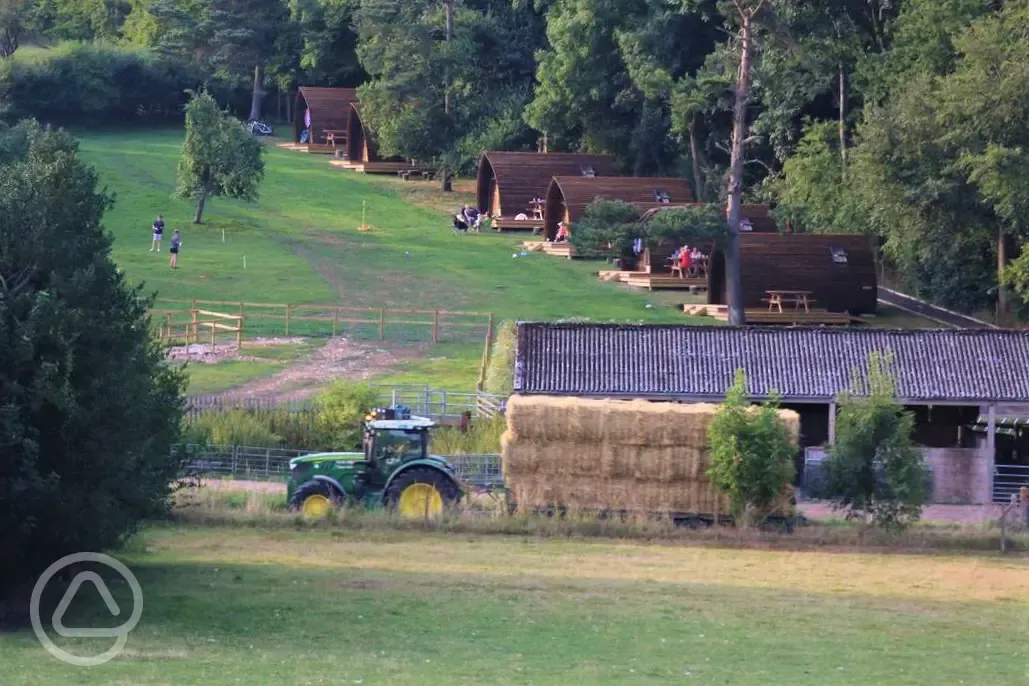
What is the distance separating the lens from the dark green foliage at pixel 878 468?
26375 mm

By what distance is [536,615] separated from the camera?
19.2 metres

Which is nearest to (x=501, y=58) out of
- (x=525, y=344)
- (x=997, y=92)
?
(x=997, y=92)

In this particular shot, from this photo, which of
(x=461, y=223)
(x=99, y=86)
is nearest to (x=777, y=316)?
(x=461, y=223)

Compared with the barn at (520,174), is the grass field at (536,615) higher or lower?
lower

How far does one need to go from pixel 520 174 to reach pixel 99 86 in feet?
95.5

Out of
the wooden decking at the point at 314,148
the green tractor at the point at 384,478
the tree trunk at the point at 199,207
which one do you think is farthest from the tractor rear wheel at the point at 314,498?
the wooden decking at the point at 314,148

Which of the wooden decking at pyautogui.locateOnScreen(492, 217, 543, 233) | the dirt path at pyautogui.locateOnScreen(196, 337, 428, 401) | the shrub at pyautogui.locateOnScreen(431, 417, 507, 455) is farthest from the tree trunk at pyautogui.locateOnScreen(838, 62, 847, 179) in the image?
the shrub at pyautogui.locateOnScreen(431, 417, 507, 455)

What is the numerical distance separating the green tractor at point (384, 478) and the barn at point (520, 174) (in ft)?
127

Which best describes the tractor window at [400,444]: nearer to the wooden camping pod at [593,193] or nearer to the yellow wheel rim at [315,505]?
the yellow wheel rim at [315,505]

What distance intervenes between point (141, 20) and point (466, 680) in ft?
294

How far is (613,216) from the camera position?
5088 cm

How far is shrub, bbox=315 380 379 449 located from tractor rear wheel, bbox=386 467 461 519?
6.13 m

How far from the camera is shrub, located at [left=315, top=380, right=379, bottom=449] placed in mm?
32438

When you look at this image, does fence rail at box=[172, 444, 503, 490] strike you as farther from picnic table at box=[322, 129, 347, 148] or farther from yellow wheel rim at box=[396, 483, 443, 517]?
picnic table at box=[322, 129, 347, 148]
